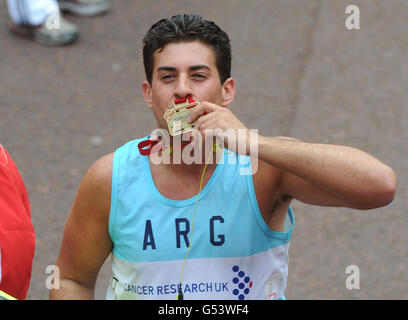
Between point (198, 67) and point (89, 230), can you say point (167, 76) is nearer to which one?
point (198, 67)

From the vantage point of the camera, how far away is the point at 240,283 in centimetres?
256

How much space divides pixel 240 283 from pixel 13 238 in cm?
93

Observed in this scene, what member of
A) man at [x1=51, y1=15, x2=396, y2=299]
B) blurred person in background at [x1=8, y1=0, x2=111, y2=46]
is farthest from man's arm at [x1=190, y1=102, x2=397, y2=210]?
blurred person in background at [x1=8, y1=0, x2=111, y2=46]

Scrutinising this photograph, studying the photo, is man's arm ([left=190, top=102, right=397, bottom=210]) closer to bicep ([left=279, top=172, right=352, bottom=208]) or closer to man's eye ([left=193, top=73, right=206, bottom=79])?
bicep ([left=279, top=172, right=352, bottom=208])

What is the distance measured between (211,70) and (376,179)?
80 centimetres

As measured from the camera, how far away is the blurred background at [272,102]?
15.7ft

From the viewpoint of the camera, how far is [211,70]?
2574mm

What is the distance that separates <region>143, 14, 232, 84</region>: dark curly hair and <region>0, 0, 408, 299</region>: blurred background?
229 centimetres

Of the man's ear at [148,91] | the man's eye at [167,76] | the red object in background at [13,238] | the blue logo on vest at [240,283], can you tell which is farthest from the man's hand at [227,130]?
the red object in background at [13,238]

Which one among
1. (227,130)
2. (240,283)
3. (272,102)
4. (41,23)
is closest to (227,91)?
(227,130)

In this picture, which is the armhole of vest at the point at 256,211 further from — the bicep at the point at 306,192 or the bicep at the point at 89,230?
the bicep at the point at 89,230

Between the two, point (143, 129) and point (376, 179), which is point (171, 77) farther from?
point (143, 129)
